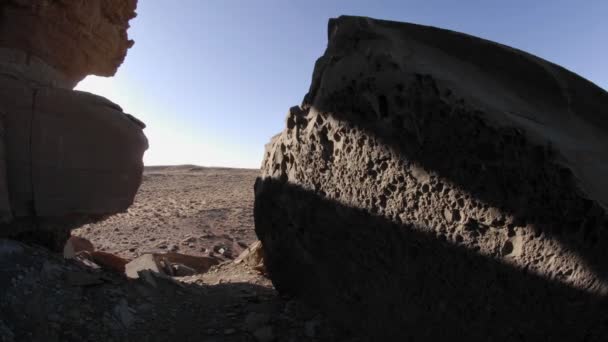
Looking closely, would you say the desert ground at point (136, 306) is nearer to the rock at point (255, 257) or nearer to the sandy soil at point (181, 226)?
the rock at point (255, 257)

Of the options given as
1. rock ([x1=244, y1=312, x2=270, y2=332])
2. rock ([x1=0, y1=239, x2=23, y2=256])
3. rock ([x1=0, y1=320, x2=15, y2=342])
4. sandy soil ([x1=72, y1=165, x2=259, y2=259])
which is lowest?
sandy soil ([x1=72, y1=165, x2=259, y2=259])

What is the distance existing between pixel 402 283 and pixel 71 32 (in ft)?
12.9

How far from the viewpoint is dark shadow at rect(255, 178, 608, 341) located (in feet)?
5.39

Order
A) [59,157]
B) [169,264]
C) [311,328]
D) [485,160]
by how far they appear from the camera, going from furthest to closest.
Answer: [169,264], [59,157], [311,328], [485,160]

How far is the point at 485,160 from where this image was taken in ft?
5.68

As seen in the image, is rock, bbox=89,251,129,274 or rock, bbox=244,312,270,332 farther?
rock, bbox=89,251,129,274

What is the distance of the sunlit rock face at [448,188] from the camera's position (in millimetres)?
1604

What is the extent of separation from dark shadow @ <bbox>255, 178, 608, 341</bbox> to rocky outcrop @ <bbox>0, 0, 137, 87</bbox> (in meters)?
2.64

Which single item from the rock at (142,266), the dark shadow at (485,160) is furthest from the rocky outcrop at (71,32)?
the dark shadow at (485,160)

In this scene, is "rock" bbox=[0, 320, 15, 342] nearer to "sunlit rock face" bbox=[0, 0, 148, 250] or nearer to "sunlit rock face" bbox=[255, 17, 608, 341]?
"sunlit rock face" bbox=[0, 0, 148, 250]

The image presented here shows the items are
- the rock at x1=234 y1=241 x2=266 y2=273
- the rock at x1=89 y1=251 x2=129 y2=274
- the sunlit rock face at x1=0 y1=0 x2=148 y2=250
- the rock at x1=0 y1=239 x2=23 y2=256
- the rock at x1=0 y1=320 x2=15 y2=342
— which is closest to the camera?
the rock at x1=0 y1=320 x2=15 y2=342

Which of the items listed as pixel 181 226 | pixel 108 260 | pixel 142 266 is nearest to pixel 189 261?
pixel 108 260

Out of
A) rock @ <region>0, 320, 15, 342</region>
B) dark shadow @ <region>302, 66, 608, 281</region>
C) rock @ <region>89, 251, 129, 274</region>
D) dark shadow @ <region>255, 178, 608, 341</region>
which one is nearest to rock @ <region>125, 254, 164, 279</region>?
rock @ <region>89, 251, 129, 274</region>

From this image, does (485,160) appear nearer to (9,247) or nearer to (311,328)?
(311,328)
